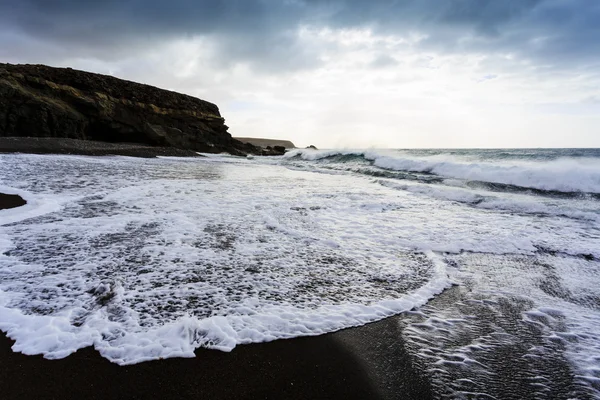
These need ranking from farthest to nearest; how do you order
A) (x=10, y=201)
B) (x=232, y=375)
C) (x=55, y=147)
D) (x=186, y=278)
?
(x=55, y=147)
(x=10, y=201)
(x=186, y=278)
(x=232, y=375)

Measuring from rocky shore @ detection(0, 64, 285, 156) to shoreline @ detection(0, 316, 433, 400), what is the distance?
53.0 feet

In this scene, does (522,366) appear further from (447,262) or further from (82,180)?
(82,180)

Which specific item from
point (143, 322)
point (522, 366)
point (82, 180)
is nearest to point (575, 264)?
point (522, 366)

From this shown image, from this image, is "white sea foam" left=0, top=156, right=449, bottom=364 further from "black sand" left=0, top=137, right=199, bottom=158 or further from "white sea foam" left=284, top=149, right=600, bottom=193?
"black sand" left=0, top=137, right=199, bottom=158

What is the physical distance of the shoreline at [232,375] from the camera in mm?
1475

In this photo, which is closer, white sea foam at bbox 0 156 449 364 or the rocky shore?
white sea foam at bbox 0 156 449 364

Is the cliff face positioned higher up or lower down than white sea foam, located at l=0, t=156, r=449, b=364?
higher up

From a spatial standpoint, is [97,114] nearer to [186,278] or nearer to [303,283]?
[186,278]

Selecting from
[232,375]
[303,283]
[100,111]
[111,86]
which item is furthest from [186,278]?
[111,86]

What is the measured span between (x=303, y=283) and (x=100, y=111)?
24.0 metres

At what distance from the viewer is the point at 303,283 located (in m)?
2.70

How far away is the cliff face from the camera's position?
691 inches

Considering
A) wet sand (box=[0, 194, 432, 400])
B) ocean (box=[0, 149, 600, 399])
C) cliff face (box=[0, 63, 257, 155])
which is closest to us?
wet sand (box=[0, 194, 432, 400])

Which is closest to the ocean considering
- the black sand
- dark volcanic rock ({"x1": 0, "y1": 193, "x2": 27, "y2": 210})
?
dark volcanic rock ({"x1": 0, "y1": 193, "x2": 27, "y2": 210})
